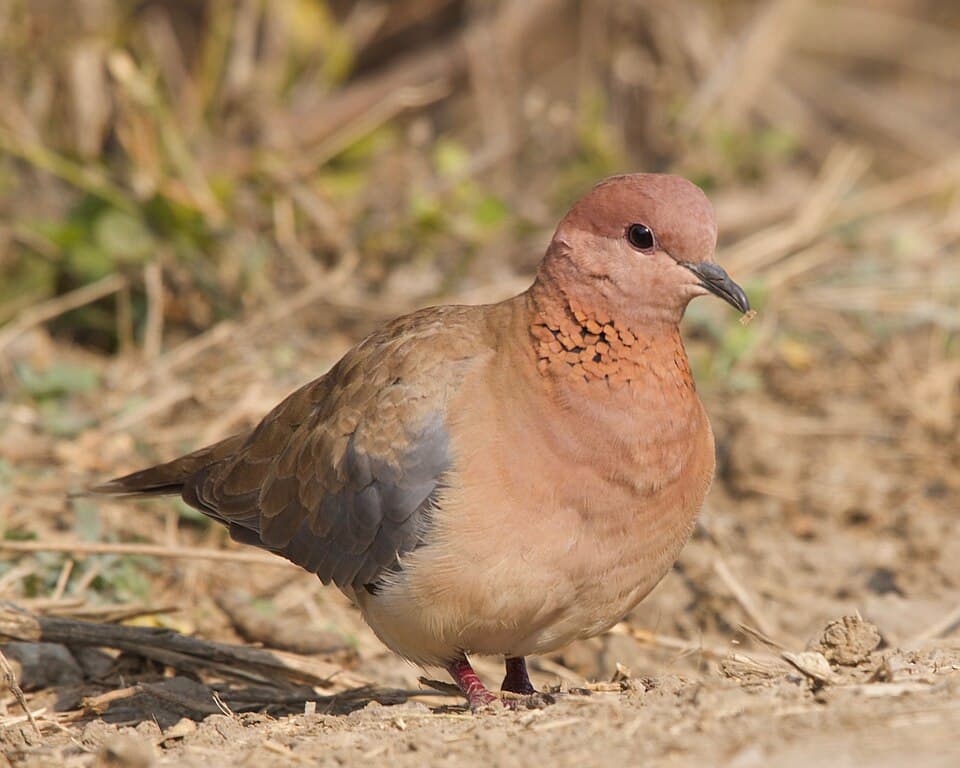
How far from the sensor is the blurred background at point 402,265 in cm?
548

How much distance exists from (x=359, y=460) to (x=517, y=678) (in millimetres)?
923

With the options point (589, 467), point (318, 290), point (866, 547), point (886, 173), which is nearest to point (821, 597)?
point (866, 547)

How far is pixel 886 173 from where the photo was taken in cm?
955

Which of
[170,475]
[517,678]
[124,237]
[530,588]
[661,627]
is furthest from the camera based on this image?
[124,237]

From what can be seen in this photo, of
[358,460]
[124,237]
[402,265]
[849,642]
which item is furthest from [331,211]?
[849,642]

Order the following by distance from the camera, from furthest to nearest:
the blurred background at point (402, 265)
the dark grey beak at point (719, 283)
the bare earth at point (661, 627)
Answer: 1. the blurred background at point (402, 265)
2. the dark grey beak at point (719, 283)
3. the bare earth at point (661, 627)

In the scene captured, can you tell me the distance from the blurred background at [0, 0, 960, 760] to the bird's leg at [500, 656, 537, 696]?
2.16 feet

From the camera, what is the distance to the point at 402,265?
7.04 metres

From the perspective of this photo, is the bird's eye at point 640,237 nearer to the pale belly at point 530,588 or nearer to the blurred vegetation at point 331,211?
the pale belly at point 530,588

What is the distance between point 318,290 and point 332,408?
2455mm

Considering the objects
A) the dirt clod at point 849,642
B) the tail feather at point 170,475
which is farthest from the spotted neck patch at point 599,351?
the tail feather at point 170,475

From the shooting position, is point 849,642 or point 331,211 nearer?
point 849,642

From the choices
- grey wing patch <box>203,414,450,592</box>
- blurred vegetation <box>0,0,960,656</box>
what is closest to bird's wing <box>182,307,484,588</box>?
grey wing patch <box>203,414,450,592</box>

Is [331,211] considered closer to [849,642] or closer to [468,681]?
[468,681]
